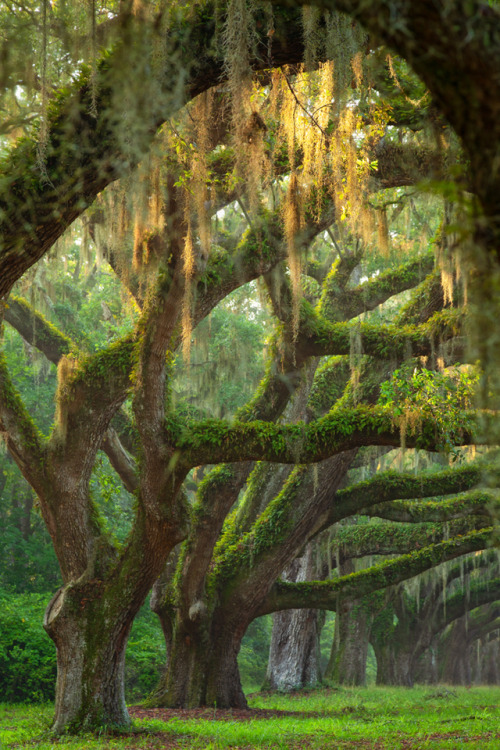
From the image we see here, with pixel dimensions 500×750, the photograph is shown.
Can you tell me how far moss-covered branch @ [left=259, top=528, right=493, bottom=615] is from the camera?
36.6 ft

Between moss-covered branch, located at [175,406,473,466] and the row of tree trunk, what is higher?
moss-covered branch, located at [175,406,473,466]

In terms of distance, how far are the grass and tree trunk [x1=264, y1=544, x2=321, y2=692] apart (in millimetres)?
2888

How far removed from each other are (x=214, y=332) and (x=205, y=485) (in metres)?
8.99

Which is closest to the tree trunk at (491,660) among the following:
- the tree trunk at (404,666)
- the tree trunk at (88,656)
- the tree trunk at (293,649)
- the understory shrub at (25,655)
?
the tree trunk at (404,666)

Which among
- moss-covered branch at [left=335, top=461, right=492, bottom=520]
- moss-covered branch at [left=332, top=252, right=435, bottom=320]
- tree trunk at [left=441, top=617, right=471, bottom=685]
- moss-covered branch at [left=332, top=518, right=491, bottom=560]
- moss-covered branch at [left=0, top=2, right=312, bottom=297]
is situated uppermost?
moss-covered branch at [left=332, top=252, right=435, bottom=320]

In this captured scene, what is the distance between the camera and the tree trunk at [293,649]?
15.0 metres

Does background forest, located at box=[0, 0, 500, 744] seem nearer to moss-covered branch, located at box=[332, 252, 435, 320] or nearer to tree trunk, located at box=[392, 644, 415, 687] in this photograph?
moss-covered branch, located at box=[332, 252, 435, 320]

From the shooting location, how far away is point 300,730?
8.30 metres

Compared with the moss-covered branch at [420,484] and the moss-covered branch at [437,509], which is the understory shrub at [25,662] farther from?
the moss-covered branch at [420,484]

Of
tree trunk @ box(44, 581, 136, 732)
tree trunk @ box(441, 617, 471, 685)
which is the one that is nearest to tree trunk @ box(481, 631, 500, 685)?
tree trunk @ box(441, 617, 471, 685)

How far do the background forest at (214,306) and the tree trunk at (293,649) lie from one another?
A: 6 cm

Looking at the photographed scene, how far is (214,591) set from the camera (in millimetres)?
10711

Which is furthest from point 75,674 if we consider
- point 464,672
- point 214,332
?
point 464,672

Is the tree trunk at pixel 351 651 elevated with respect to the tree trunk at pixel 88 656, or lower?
lower
